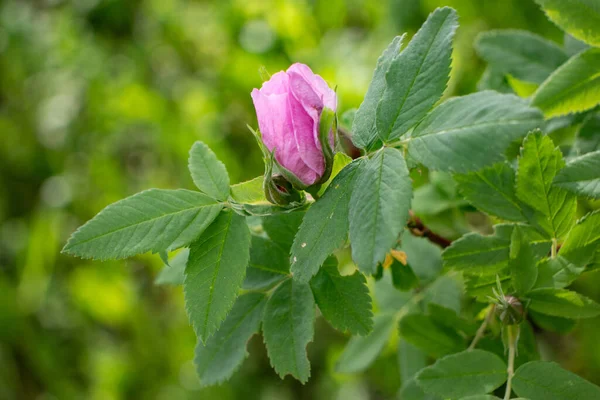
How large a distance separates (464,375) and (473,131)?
26 cm

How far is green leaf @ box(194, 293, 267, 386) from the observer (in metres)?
0.69

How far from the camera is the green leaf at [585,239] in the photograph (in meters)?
0.58

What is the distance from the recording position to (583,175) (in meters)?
0.56

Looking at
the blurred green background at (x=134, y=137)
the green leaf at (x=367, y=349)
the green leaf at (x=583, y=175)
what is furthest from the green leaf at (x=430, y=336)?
Result: the blurred green background at (x=134, y=137)

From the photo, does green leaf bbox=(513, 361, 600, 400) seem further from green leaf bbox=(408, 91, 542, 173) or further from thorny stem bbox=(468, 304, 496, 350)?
green leaf bbox=(408, 91, 542, 173)

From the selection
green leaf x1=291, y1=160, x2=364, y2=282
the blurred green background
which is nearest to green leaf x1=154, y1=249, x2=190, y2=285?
green leaf x1=291, y1=160, x2=364, y2=282

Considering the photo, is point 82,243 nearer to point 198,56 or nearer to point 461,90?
point 461,90

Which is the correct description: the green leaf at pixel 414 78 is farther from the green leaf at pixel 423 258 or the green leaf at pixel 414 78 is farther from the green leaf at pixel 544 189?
the green leaf at pixel 423 258

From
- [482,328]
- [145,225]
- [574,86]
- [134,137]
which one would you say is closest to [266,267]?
[145,225]

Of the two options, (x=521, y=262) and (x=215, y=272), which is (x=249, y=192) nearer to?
(x=215, y=272)

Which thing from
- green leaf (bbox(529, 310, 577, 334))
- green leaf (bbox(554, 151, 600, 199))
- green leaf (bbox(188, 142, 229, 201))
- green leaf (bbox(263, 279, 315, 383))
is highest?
green leaf (bbox(554, 151, 600, 199))

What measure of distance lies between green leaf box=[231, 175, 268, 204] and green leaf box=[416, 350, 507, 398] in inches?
9.3

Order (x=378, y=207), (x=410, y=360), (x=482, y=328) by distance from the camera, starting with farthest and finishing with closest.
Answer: (x=410, y=360)
(x=482, y=328)
(x=378, y=207)

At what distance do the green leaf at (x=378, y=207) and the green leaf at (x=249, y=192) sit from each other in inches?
4.3
